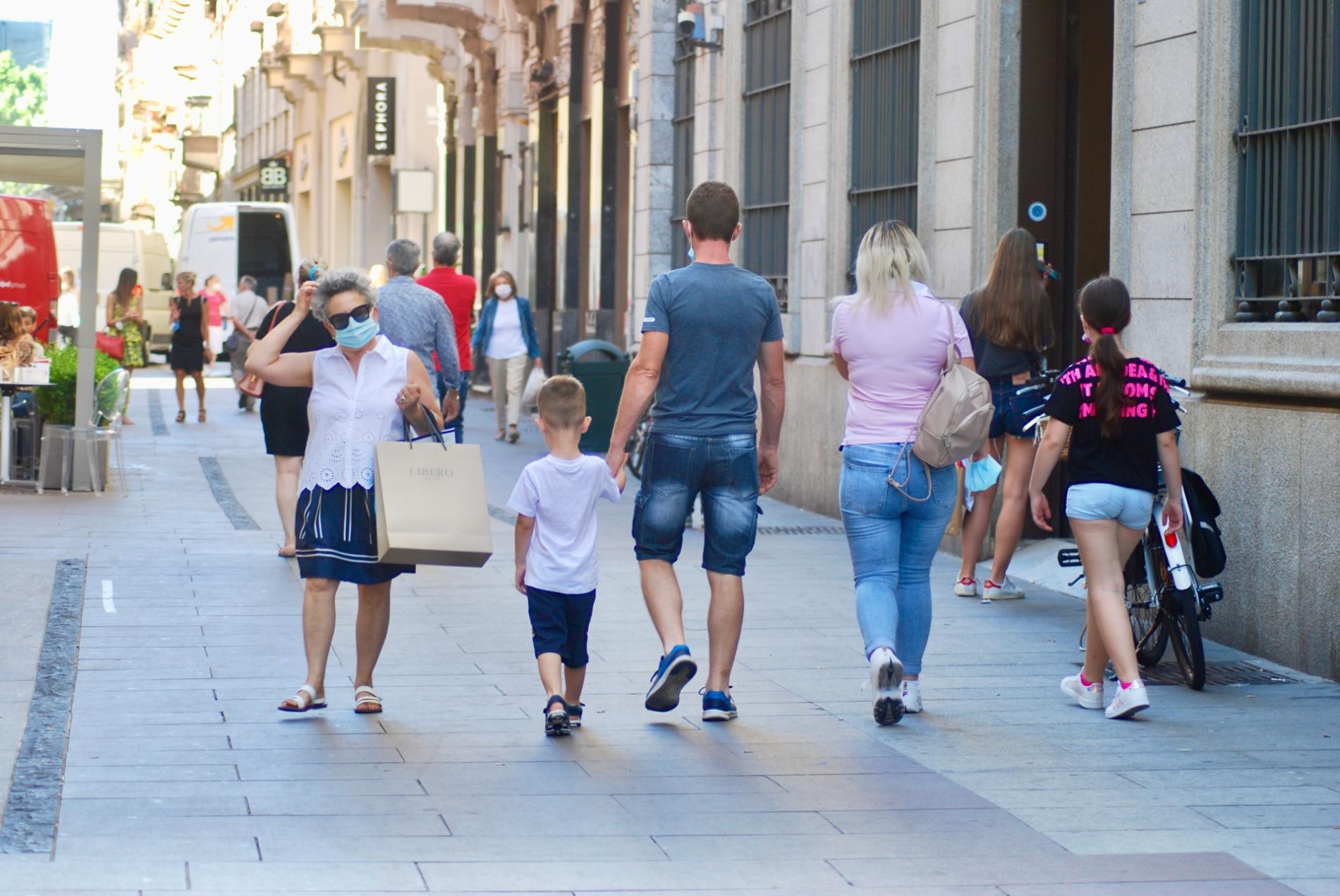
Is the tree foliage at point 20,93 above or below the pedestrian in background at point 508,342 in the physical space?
above

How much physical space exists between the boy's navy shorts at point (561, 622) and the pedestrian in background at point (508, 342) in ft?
43.9

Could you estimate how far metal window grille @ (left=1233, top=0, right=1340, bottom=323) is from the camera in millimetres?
8445

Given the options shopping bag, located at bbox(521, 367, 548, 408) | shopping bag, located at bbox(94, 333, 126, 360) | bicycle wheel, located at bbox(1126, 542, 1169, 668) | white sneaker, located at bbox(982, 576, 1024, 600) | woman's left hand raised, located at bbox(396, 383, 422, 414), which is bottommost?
white sneaker, located at bbox(982, 576, 1024, 600)

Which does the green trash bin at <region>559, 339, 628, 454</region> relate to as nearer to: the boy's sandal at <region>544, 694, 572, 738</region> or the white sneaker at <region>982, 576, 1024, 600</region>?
the white sneaker at <region>982, 576, 1024, 600</region>

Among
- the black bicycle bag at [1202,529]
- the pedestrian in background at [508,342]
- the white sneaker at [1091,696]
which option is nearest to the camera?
the white sneaker at [1091,696]

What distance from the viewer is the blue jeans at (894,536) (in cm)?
727

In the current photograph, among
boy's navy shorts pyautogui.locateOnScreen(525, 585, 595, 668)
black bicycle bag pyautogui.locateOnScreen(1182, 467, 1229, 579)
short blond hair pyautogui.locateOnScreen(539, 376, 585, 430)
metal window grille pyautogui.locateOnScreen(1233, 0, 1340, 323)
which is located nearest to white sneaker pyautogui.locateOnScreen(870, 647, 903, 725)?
boy's navy shorts pyautogui.locateOnScreen(525, 585, 595, 668)

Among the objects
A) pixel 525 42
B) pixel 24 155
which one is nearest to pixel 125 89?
pixel 525 42

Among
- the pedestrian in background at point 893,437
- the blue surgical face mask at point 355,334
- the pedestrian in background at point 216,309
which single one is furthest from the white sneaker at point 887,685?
the pedestrian in background at point 216,309

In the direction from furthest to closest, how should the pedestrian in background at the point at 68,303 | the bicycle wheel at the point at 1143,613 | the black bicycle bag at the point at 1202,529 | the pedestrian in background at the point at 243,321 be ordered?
the pedestrian in background at the point at 68,303 → the pedestrian in background at the point at 243,321 → the bicycle wheel at the point at 1143,613 → the black bicycle bag at the point at 1202,529

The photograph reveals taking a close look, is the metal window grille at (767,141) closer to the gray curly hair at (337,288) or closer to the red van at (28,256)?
the red van at (28,256)

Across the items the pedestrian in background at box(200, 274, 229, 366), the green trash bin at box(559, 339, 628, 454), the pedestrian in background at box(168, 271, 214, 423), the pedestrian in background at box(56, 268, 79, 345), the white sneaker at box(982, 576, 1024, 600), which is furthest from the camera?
the pedestrian in background at box(200, 274, 229, 366)

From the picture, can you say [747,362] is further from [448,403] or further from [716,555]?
[448,403]

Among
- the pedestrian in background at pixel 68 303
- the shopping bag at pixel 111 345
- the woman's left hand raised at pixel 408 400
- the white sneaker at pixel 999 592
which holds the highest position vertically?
the pedestrian in background at pixel 68 303
